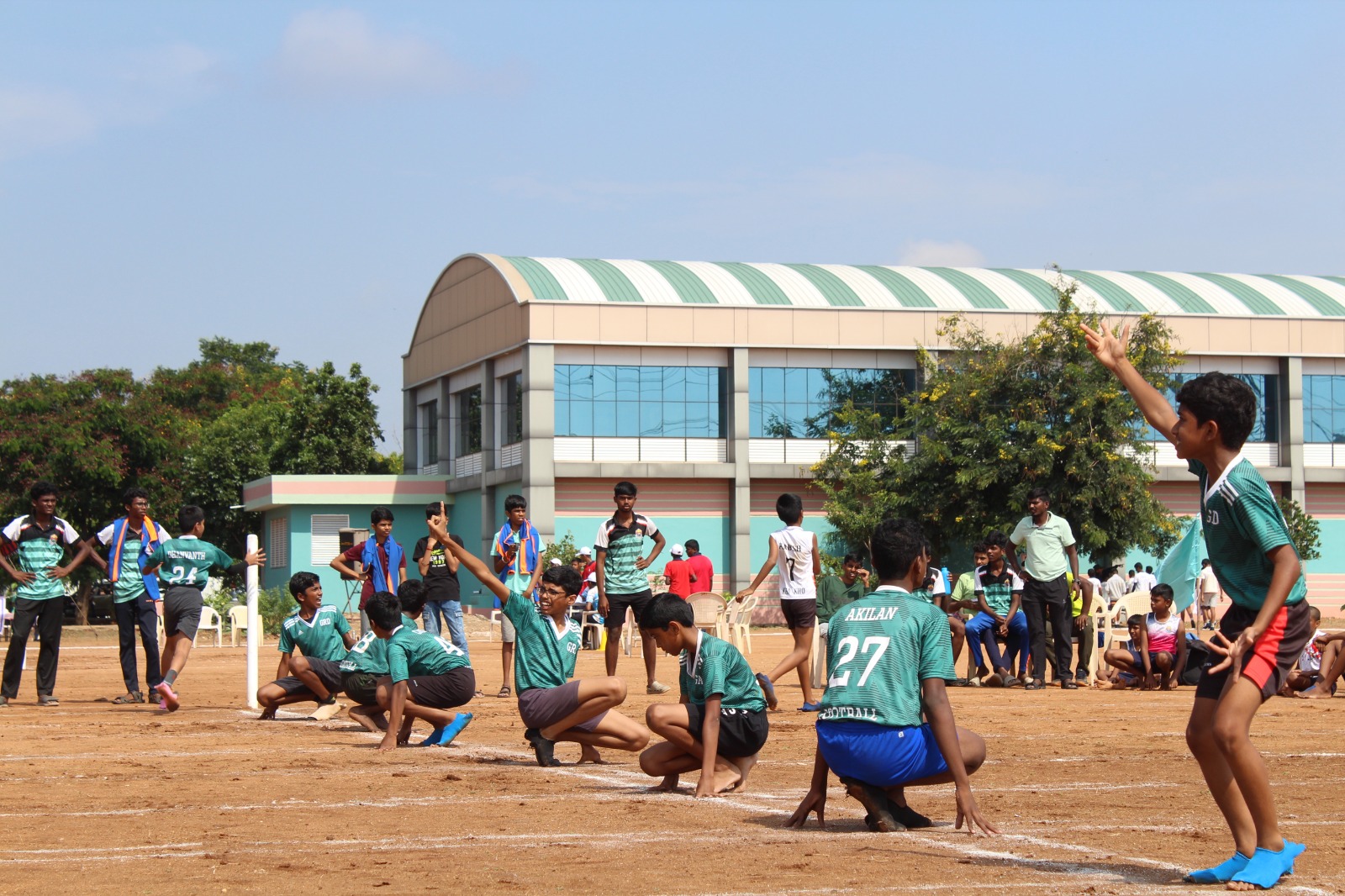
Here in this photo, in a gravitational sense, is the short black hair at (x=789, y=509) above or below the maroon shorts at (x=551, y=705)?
above

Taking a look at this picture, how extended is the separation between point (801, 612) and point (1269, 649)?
8715 mm

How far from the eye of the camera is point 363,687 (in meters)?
12.2

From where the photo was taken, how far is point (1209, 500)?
601 cm

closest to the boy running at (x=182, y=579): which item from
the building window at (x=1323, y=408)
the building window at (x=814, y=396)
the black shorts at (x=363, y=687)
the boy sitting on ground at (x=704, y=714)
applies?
the black shorts at (x=363, y=687)

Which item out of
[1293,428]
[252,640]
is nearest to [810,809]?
[252,640]

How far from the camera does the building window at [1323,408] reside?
51.3 m

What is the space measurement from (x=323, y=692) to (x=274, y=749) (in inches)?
78.9

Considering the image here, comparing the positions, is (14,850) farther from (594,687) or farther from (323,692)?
(323,692)

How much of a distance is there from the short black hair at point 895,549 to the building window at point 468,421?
4400 centimetres

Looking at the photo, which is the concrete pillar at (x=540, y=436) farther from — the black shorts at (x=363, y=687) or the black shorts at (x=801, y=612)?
the black shorts at (x=363, y=687)

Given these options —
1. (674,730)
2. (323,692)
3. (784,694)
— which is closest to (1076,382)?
(784,694)

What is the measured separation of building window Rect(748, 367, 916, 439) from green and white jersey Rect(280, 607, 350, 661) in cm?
3487

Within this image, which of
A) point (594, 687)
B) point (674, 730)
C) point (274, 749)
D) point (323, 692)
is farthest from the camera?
point (323, 692)

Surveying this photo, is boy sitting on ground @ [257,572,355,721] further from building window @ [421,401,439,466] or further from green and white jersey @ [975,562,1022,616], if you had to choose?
building window @ [421,401,439,466]
